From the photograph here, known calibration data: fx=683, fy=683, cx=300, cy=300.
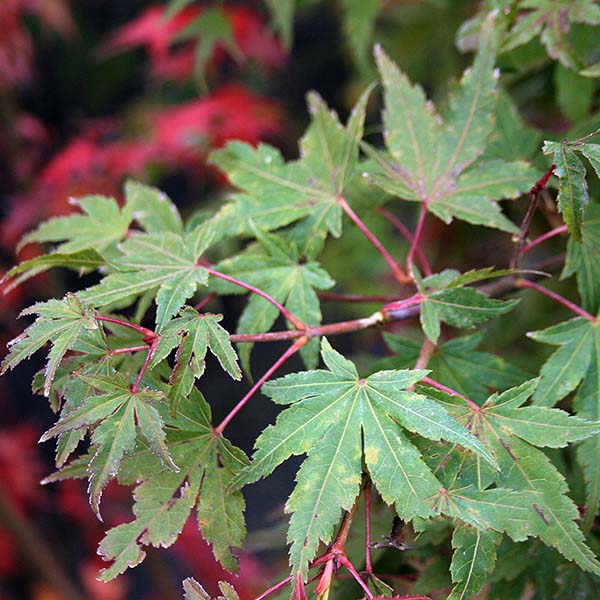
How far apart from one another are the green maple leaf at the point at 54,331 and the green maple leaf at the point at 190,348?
0.07m

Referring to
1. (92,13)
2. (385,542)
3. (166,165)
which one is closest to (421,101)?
(385,542)

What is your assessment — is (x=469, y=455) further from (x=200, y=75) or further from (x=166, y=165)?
(x=166, y=165)

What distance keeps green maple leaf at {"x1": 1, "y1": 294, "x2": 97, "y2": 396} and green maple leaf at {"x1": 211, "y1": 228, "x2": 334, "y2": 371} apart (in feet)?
0.80

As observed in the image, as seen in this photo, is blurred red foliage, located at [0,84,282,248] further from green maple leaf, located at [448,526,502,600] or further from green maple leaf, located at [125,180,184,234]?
green maple leaf, located at [448,526,502,600]

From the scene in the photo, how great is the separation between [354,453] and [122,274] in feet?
1.08

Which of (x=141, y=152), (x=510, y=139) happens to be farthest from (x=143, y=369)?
(x=141, y=152)

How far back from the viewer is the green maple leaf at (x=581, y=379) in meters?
0.76

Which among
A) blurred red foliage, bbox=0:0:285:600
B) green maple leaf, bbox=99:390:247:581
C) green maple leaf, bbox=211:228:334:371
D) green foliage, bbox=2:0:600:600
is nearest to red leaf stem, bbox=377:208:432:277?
green foliage, bbox=2:0:600:600

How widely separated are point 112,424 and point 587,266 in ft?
1.95

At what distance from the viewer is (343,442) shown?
68 cm

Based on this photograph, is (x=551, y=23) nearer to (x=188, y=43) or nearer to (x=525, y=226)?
(x=525, y=226)

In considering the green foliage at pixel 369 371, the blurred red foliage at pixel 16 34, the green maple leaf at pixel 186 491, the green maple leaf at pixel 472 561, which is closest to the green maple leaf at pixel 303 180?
the green foliage at pixel 369 371

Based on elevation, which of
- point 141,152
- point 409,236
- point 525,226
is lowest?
point 141,152

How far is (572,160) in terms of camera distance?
666 mm
